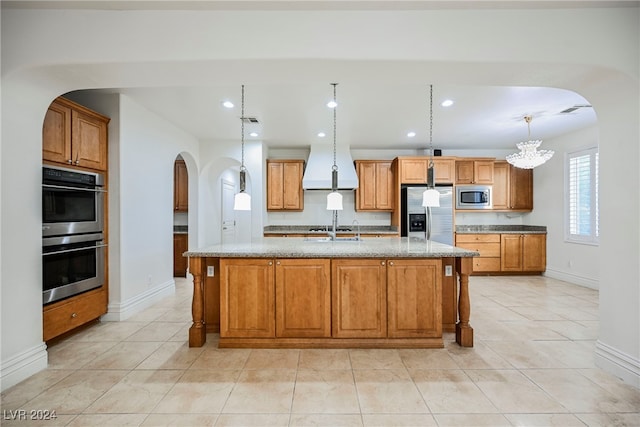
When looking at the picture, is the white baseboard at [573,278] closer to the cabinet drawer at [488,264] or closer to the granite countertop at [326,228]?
the cabinet drawer at [488,264]

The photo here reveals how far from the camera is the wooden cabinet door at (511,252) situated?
5668mm

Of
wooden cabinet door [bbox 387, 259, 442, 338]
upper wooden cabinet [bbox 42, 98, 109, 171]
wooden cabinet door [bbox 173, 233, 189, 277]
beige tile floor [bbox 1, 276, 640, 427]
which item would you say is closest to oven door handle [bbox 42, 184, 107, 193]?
upper wooden cabinet [bbox 42, 98, 109, 171]

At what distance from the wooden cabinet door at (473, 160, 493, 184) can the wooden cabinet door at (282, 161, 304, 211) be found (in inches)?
132

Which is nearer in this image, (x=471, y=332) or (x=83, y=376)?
(x=83, y=376)

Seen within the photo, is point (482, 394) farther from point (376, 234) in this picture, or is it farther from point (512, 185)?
point (512, 185)

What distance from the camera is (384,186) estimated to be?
5.94m

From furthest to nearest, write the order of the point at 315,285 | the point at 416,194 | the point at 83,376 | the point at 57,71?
the point at 416,194
the point at 315,285
the point at 83,376
the point at 57,71

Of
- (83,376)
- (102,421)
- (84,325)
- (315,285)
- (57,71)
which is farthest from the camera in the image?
(84,325)

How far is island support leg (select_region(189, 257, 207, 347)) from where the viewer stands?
272 cm

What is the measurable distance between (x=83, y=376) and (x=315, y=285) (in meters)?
1.89

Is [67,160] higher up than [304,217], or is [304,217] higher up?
[67,160]

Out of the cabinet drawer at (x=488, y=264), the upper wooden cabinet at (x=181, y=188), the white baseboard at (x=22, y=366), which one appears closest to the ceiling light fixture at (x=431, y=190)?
the cabinet drawer at (x=488, y=264)

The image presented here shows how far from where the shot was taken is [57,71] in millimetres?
2096

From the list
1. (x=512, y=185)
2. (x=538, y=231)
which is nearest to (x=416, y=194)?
(x=512, y=185)
